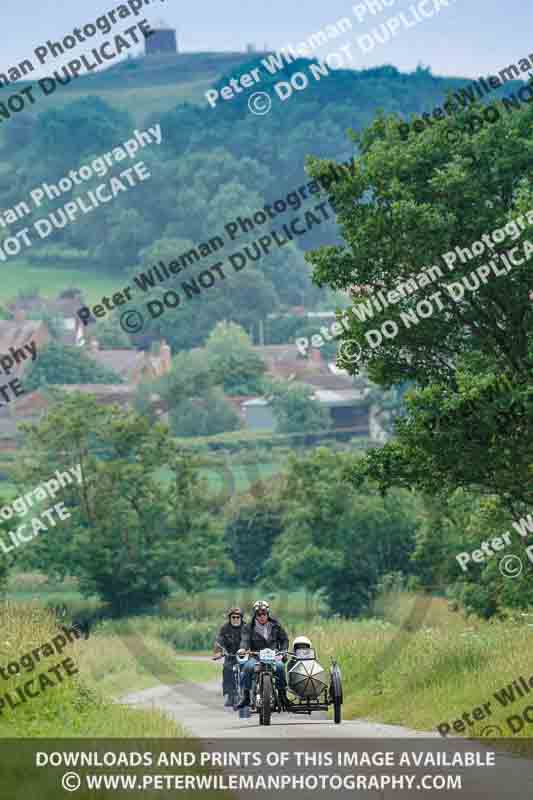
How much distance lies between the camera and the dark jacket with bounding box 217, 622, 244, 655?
876 inches

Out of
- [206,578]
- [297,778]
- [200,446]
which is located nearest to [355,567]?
[206,578]

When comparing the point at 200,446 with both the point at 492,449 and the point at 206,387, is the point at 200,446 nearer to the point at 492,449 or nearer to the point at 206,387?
the point at 206,387

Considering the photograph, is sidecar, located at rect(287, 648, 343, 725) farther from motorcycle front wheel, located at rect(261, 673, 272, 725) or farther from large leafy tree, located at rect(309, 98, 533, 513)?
large leafy tree, located at rect(309, 98, 533, 513)

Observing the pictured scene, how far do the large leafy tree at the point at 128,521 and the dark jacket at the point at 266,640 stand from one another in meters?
57.6

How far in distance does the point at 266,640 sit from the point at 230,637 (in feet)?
6.73

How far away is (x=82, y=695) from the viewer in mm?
21281

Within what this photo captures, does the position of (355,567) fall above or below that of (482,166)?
below

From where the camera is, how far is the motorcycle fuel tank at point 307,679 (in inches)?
A: 744

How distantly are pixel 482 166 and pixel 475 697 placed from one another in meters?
9.70
